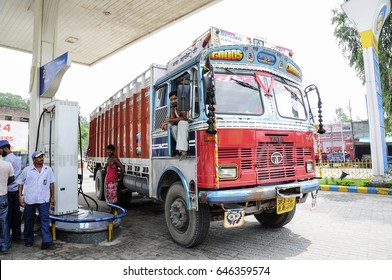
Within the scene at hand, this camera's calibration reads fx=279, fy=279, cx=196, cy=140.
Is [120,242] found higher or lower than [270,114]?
lower

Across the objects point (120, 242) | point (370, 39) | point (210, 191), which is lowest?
point (120, 242)

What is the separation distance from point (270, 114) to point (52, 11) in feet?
19.2

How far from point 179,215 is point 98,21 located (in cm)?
775

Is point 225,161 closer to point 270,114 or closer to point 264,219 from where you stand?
point 270,114

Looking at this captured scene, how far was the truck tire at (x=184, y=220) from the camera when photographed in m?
4.15

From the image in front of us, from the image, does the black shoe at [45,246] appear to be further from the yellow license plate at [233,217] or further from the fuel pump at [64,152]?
the yellow license plate at [233,217]

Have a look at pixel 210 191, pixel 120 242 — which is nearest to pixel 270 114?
pixel 210 191

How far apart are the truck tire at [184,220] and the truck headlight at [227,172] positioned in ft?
1.99

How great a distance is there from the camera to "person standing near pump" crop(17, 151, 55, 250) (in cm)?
448

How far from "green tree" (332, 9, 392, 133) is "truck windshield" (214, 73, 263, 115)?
14480mm

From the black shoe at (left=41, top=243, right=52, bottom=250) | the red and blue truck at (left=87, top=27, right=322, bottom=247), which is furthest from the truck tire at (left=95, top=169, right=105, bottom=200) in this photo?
the black shoe at (left=41, top=243, right=52, bottom=250)

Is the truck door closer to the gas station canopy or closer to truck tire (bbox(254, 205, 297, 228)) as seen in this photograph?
truck tire (bbox(254, 205, 297, 228))

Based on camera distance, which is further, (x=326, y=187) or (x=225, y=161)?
(x=326, y=187)

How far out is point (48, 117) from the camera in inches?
244
